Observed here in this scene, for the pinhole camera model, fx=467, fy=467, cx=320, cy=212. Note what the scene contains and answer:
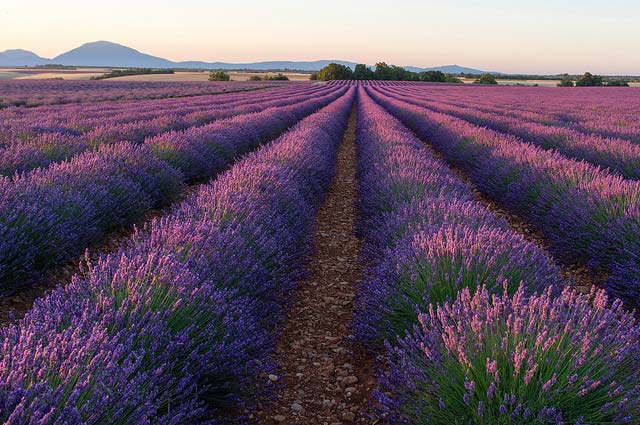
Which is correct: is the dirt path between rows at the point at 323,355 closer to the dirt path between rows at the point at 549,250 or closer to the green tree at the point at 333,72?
the dirt path between rows at the point at 549,250

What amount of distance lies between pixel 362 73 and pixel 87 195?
284ft

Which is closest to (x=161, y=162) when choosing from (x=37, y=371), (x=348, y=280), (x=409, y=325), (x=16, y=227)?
(x=16, y=227)

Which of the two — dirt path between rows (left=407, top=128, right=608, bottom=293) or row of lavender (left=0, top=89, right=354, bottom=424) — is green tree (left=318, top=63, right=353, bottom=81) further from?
row of lavender (left=0, top=89, right=354, bottom=424)

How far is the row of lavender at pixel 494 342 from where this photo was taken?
164cm

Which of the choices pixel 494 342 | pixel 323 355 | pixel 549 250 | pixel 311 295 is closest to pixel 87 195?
pixel 311 295

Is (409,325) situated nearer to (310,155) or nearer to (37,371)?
(37,371)

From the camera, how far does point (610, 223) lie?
4.07 m

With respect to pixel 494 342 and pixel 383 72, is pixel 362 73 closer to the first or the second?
pixel 383 72

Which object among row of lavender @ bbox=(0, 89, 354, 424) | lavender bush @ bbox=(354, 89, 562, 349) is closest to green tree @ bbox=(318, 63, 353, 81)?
row of lavender @ bbox=(0, 89, 354, 424)

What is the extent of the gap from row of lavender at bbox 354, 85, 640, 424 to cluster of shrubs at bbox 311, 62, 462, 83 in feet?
273

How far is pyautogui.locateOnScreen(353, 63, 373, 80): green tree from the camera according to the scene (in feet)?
284

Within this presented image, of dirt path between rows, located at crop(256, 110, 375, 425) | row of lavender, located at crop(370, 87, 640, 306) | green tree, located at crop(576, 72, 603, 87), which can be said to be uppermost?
green tree, located at crop(576, 72, 603, 87)

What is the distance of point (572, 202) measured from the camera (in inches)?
188

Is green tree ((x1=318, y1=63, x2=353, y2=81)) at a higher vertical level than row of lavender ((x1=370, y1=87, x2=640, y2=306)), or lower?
higher
